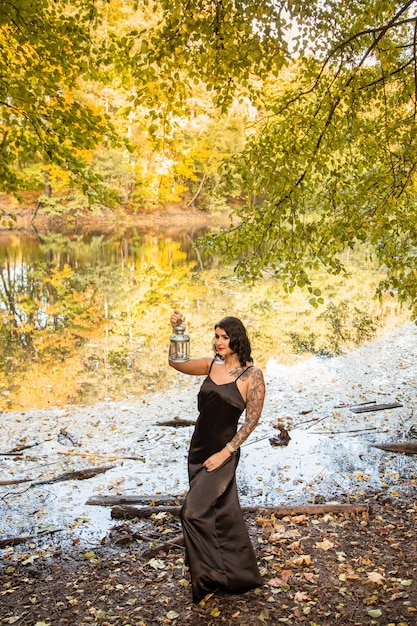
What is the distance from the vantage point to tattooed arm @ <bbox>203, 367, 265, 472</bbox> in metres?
4.65

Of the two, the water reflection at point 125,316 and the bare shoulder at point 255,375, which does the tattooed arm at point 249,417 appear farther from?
the water reflection at point 125,316

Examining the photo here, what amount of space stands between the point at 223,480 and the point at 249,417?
0.57m

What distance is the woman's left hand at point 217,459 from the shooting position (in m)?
4.69

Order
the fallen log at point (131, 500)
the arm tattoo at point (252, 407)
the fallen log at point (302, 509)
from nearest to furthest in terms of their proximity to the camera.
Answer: the arm tattoo at point (252, 407), the fallen log at point (302, 509), the fallen log at point (131, 500)

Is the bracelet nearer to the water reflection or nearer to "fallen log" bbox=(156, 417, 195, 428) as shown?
"fallen log" bbox=(156, 417, 195, 428)

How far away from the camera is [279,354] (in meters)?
14.7

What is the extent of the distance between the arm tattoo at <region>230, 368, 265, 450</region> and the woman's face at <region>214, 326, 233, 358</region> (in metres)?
0.29

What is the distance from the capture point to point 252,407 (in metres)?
4.68

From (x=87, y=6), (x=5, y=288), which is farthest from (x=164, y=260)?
(x=87, y=6)

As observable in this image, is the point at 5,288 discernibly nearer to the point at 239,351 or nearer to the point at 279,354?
the point at 279,354

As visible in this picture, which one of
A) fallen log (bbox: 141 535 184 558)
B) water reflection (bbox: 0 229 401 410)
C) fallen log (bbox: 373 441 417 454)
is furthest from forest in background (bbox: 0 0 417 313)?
water reflection (bbox: 0 229 401 410)

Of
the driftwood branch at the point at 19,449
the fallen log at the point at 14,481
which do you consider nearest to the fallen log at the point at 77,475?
the fallen log at the point at 14,481

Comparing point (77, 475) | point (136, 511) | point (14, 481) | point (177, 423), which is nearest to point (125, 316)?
point (177, 423)

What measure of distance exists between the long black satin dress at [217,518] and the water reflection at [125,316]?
6.93 m
